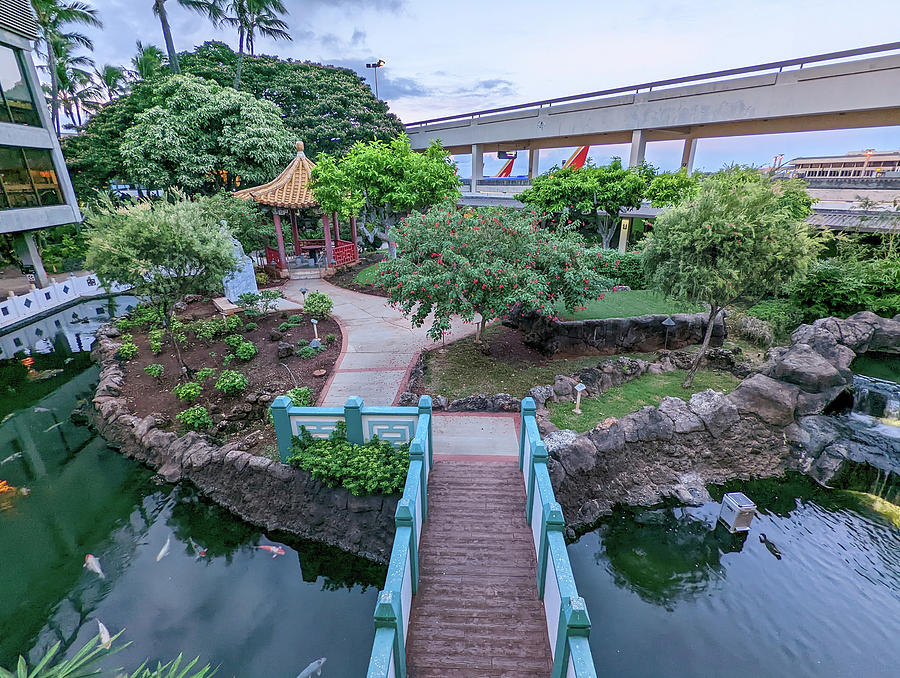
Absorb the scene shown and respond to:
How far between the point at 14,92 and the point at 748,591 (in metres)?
32.1

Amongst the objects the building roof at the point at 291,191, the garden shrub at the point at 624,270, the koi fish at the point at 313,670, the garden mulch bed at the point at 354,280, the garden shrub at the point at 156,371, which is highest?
the building roof at the point at 291,191

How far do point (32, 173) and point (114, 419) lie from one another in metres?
17.7

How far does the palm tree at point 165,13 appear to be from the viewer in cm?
2728

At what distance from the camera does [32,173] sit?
20.5m

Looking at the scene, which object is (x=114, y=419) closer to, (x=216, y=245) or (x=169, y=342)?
(x=169, y=342)

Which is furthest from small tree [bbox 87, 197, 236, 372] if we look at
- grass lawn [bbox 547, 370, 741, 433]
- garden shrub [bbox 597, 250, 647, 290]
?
garden shrub [bbox 597, 250, 647, 290]

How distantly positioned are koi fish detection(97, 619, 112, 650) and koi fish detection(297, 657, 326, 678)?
120 inches

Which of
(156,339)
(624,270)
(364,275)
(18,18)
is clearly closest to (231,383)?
(156,339)

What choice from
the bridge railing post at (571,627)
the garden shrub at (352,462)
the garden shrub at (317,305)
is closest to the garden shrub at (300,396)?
the garden shrub at (352,462)

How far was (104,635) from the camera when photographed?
22.2 feet

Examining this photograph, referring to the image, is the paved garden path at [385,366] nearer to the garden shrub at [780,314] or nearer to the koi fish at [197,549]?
the koi fish at [197,549]

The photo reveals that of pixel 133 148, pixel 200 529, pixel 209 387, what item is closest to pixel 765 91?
pixel 209 387

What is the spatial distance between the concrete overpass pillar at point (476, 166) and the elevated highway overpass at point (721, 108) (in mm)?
1912

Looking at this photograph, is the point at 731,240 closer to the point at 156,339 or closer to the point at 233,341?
the point at 233,341
